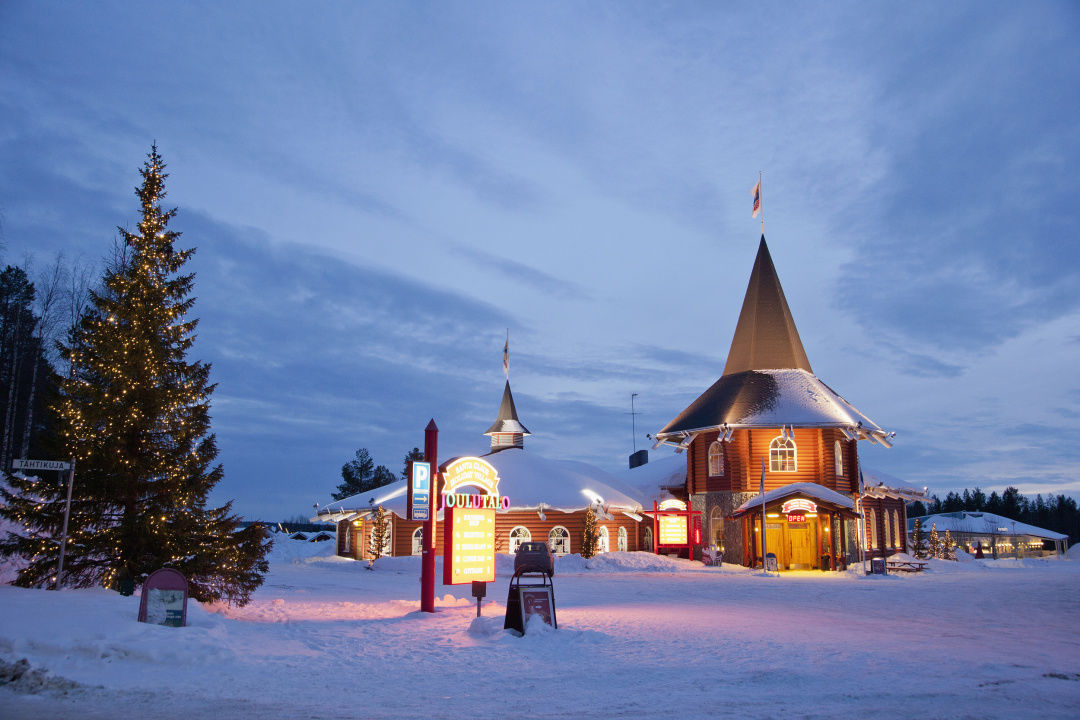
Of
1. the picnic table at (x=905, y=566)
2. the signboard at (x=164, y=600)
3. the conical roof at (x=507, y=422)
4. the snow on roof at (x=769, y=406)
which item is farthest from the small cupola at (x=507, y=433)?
the signboard at (x=164, y=600)

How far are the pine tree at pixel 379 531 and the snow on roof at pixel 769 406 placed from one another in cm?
1567

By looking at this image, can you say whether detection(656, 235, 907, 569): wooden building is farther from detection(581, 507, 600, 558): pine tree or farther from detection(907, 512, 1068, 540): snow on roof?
detection(907, 512, 1068, 540): snow on roof

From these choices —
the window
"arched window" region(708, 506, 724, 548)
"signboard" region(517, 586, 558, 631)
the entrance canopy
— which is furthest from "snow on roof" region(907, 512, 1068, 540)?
"signboard" region(517, 586, 558, 631)

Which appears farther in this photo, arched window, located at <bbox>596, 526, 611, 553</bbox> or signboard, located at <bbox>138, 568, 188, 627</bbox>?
arched window, located at <bbox>596, 526, 611, 553</bbox>

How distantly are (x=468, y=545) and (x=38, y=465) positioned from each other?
30.7 ft

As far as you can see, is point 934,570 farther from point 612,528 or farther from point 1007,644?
point 1007,644

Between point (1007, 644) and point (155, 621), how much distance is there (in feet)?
44.4

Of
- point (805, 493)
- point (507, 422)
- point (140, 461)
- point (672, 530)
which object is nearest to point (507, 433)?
point (507, 422)

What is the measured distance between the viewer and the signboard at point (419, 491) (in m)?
18.3

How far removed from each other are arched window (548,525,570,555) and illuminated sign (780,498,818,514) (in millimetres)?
11529

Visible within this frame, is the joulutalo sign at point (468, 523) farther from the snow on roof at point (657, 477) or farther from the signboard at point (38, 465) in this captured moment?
the snow on roof at point (657, 477)

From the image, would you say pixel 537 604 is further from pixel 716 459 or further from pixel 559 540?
pixel 716 459

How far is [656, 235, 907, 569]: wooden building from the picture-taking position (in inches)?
1443

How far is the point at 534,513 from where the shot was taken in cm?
4072
